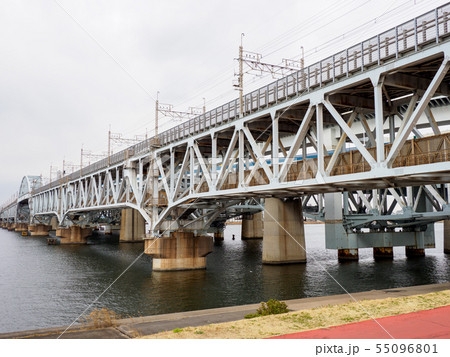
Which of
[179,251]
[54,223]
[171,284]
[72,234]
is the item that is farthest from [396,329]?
[54,223]

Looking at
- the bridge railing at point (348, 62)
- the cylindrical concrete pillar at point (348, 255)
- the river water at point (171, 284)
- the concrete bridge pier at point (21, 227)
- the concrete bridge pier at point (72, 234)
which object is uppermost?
the bridge railing at point (348, 62)

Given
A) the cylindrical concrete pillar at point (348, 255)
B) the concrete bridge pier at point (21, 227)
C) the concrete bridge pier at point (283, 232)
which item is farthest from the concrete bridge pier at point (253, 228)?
the concrete bridge pier at point (21, 227)

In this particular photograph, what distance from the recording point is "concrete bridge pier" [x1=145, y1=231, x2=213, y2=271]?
44.2 meters

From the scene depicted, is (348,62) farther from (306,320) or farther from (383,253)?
(383,253)

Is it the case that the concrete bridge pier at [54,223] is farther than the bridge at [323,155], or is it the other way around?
the concrete bridge pier at [54,223]

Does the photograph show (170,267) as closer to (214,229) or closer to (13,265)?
(13,265)

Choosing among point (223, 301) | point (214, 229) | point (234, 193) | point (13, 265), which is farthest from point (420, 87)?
point (214, 229)

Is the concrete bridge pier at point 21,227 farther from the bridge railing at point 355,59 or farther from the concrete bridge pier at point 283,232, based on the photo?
the bridge railing at point 355,59

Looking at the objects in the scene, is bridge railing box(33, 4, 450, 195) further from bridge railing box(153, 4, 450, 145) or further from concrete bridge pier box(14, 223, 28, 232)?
concrete bridge pier box(14, 223, 28, 232)

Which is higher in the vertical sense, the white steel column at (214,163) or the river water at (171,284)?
the white steel column at (214,163)

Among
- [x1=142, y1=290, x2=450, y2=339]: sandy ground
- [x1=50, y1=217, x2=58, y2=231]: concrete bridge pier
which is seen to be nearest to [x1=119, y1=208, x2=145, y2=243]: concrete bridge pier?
[x1=50, y1=217, x2=58, y2=231]: concrete bridge pier

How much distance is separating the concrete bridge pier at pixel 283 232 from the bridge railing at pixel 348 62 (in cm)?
1283

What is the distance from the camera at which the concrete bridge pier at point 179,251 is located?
145 ft

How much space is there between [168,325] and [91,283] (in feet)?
91.3
